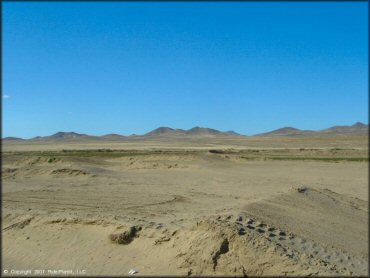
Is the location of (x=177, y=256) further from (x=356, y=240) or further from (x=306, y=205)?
(x=306, y=205)

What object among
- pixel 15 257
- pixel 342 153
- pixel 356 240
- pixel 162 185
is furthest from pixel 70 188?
pixel 342 153

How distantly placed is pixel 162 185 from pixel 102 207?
708 cm

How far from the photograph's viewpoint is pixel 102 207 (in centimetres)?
1611

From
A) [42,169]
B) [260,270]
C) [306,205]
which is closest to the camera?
[260,270]

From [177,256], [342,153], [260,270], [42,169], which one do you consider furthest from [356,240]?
[342,153]

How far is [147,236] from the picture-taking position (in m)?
11.3

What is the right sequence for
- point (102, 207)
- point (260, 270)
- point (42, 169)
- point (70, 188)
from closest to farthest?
point (260, 270), point (102, 207), point (70, 188), point (42, 169)

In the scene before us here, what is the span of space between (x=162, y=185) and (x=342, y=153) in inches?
986

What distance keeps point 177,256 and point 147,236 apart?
147 centimetres

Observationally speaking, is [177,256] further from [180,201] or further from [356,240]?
[180,201]

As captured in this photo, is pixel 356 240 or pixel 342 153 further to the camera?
pixel 342 153

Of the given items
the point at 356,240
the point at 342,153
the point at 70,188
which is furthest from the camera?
the point at 342,153

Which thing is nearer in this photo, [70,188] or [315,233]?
[315,233]

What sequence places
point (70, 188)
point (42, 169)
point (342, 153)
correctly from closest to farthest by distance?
point (70, 188) < point (42, 169) < point (342, 153)
